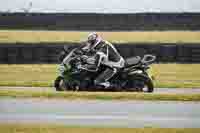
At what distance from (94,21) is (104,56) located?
15.6 inches

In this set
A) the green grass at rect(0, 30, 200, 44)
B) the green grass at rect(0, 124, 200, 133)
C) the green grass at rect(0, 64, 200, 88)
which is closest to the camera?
the green grass at rect(0, 124, 200, 133)

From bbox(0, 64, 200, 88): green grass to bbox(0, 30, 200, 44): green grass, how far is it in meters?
0.25

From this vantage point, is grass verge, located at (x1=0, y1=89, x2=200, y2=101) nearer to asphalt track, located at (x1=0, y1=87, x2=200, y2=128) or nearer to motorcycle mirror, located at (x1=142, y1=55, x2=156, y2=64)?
asphalt track, located at (x1=0, y1=87, x2=200, y2=128)

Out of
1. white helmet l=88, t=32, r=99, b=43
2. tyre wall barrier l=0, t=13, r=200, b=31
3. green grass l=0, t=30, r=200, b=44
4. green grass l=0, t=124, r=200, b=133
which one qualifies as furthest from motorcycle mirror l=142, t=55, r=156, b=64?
green grass l=0, t=124, r=200, b=133

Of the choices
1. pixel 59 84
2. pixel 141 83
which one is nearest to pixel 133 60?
pixel 141 83

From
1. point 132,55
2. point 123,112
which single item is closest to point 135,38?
point 132,55

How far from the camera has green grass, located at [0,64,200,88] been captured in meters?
9.01

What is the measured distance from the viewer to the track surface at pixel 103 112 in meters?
8.96

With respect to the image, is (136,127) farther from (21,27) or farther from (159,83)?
(21,27)

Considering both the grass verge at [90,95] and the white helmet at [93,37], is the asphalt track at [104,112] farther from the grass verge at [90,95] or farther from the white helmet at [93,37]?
the white helmet at [93,37]

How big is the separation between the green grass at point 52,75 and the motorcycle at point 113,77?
0.29 feet

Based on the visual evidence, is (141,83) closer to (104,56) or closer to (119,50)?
(119,50)

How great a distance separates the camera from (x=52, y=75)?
9.20m

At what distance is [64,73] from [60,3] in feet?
2.30
